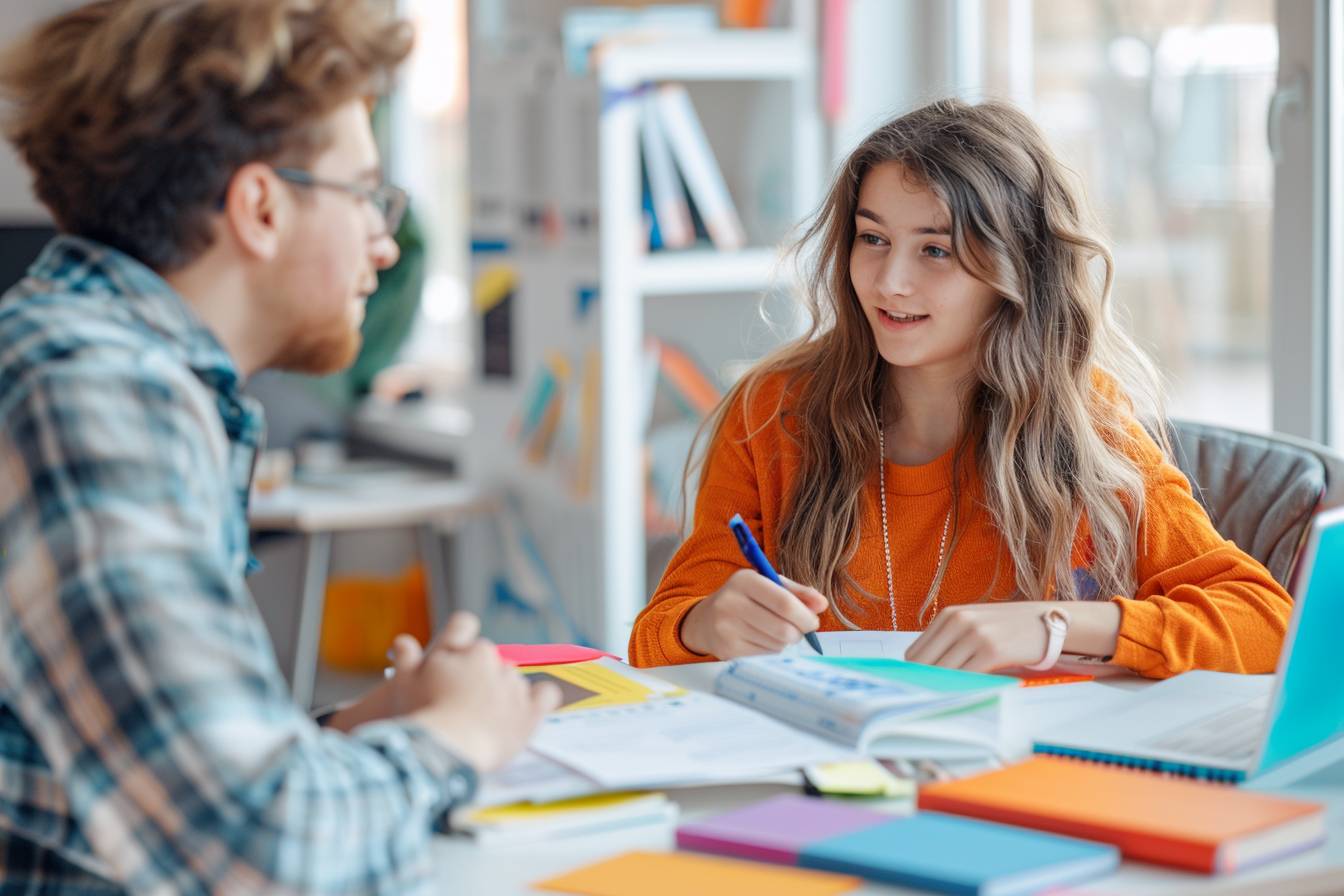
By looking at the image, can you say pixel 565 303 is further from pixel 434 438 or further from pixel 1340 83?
pixel 1340 83

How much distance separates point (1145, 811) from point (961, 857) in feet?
0.50

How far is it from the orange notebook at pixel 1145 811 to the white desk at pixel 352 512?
2666 millimetres

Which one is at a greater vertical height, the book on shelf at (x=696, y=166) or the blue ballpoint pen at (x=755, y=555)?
the book on shelf at (x=696, y=166)

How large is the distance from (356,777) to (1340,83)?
2.10m

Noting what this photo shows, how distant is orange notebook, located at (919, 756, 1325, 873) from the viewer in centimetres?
101

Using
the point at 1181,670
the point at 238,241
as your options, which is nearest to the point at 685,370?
the point at 1181,670

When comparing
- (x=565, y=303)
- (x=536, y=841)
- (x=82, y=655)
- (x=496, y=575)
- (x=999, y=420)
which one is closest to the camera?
(x=82, y=655)

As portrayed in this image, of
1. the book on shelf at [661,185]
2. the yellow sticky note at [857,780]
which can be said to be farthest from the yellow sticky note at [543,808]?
the book on shelf at [661,185]

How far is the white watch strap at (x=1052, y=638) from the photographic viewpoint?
152 centimetres

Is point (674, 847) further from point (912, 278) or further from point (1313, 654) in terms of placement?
point (912, 278)

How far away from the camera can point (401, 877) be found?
3.12ft

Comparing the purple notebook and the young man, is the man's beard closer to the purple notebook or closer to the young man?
the young man

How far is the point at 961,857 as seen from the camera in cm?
99

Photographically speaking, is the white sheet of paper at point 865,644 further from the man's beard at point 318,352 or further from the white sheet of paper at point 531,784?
the man's beard at point 318,352
